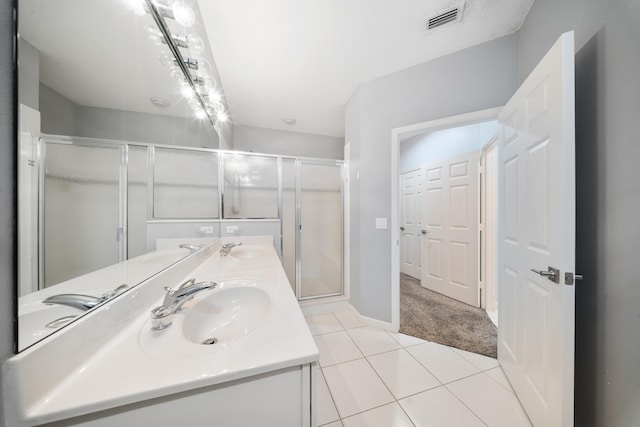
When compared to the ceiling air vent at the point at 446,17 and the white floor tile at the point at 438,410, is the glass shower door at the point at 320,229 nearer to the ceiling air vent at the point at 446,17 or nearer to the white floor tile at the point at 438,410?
the white floor tile at the point at 438,410

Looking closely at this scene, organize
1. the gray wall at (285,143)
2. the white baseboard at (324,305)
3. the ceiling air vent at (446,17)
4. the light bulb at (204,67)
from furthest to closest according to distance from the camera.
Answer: the gray wall at (285,143) < the white baseboard at (324,305) < the light bulb at (204,67) < the ceiling air vent at (446,17)

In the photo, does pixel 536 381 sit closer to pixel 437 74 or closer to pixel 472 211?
pixel 472 211

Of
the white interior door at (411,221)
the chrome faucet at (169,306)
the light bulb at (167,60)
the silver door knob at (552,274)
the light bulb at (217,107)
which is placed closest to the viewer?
the chrome faucet at (169,306)

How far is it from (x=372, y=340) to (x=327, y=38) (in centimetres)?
257

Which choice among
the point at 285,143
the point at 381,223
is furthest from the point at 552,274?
the point at 285,143

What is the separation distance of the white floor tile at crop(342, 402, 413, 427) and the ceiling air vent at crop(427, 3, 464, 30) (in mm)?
2592

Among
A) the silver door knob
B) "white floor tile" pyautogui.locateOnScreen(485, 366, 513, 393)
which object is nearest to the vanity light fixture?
the silver door knob

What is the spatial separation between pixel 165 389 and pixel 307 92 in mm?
2469

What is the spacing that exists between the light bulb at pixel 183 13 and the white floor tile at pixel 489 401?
2.77 metres

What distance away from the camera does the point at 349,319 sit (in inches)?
86.4

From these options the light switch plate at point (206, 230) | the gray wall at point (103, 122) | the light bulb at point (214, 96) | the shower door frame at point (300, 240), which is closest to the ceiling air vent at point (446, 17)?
the shower door frame at point (300, 240)

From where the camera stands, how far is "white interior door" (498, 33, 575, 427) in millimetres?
863

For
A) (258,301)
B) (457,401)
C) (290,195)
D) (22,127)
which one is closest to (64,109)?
(22,127)

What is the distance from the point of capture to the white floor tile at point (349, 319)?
207 cm
